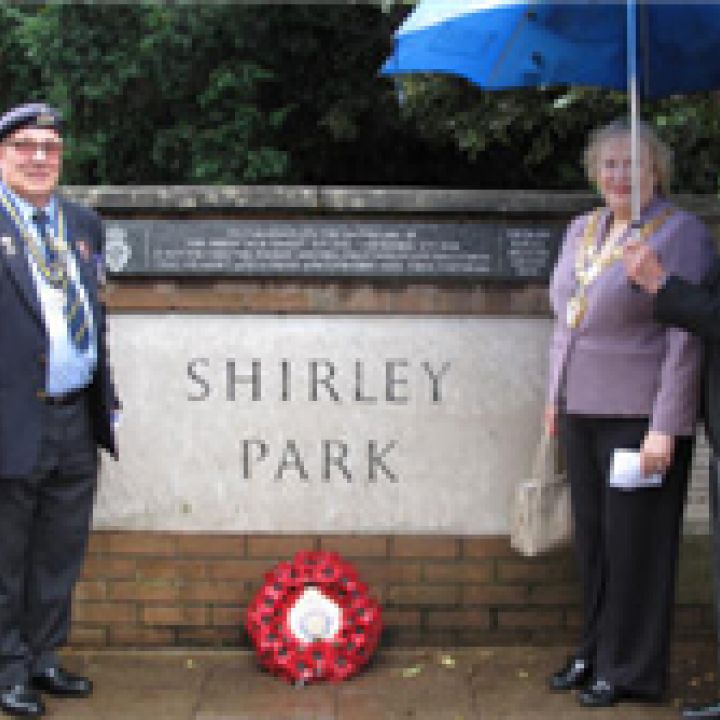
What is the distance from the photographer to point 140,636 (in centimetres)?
418

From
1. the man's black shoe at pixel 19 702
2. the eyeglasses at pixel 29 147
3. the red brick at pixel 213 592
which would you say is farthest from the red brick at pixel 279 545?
the eyeglasses at pixel 29 147

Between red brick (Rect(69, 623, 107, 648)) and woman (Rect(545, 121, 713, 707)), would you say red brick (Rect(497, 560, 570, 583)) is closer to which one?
woman (Rect(545, 121, 713, 707))

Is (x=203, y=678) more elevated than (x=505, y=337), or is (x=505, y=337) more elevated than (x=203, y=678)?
(x=505, y=337)

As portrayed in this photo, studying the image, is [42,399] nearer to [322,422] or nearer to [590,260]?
[322,422]

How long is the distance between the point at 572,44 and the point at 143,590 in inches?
98.6

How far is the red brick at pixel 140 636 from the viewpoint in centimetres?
417

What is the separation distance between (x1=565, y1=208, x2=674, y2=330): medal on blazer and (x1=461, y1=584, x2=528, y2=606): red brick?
4.03 ft

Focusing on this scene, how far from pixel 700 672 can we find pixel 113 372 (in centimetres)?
240

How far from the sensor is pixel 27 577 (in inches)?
142

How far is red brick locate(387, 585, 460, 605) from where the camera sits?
4160 mm

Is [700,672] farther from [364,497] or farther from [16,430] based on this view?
[16,430]

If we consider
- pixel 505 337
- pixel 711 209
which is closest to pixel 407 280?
pixel 505 337

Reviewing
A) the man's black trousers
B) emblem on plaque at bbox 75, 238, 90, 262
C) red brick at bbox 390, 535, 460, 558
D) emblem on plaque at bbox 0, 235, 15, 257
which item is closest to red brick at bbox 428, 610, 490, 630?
red brick at bbox 390, 535, 460, 558

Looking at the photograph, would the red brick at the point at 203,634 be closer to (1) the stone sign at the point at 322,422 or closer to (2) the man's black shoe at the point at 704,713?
(1) the stone sign at the point at 322,422
